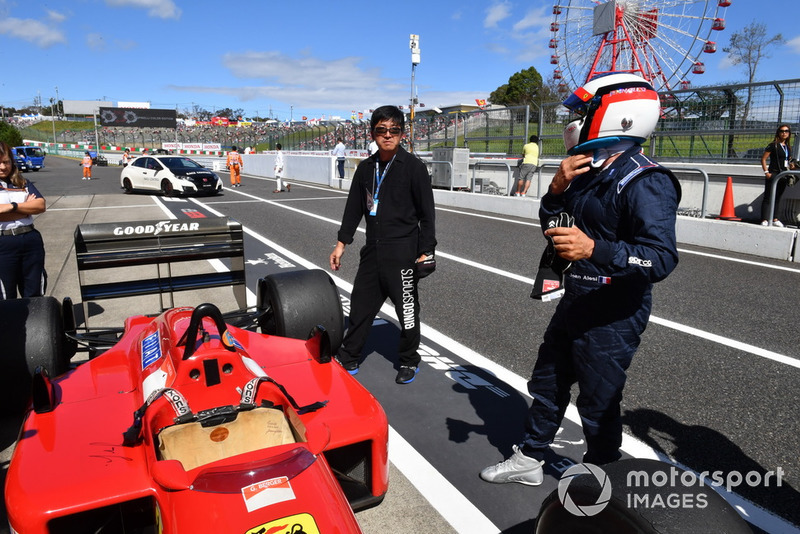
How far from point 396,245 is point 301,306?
77 centimetres

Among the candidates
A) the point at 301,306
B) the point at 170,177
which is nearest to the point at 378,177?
the point at 301,306

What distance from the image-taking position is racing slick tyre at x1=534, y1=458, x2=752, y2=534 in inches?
63.6

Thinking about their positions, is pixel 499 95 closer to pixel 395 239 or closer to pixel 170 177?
pixel 170 177

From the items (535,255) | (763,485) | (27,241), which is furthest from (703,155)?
(27,241)

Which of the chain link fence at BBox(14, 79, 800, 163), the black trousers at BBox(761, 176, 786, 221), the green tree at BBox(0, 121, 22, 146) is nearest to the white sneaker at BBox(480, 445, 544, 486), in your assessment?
the black trousers at BBox(761, 176, 786, 221)

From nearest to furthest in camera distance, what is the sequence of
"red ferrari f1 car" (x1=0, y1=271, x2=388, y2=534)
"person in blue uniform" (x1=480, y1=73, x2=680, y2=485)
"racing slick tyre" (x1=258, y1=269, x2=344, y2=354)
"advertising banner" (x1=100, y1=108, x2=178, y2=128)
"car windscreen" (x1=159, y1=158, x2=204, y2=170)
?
"red ferrari f1 car" (x1=0, y1=271, x2=388, y2=534) < "person in blue uniform" (x1=480, y1=73, x2=680, y2=485) < "racing slick tyre" (x1=258, y1=269, x2=344, y2=354) < "car windscreen" (x1=159, y1=158, x2=204, y2=170) < "advertising banner" (x1=100, y1=108, x2=178, y2=128)

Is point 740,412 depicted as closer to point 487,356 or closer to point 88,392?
point 487,356

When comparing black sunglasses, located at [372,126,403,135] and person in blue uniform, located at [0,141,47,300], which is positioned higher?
black sunglasses, located at [372,126,403,135]

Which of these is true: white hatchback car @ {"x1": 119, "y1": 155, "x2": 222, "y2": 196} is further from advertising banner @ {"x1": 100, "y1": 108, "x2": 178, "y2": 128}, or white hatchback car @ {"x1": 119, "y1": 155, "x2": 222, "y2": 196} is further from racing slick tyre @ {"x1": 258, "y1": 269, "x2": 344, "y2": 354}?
advertising banner @ {"x1": 100, "y1": 108, "x2": 178, "y2": 128}

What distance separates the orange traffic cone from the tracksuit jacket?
29.2 ft

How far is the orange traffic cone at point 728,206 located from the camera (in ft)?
35.1

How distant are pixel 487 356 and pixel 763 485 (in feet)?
6.82

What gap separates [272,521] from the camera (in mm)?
1729

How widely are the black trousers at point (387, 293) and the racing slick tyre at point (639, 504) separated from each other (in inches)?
89.7
